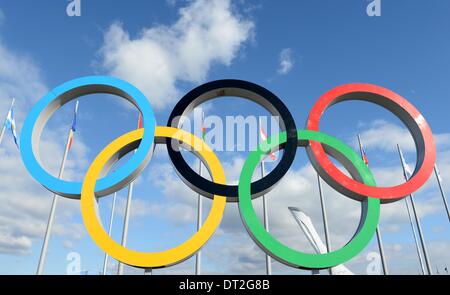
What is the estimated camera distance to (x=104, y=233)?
7992mm

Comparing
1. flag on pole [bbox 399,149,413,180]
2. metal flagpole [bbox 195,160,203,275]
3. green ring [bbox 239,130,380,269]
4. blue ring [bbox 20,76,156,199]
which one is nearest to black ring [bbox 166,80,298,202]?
green ring [bbox 239,130,380,269]

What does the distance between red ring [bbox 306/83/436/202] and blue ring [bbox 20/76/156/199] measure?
4.56 meters

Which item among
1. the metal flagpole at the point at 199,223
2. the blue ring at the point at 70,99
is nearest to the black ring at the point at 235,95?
the blue ring at the point at 70,99

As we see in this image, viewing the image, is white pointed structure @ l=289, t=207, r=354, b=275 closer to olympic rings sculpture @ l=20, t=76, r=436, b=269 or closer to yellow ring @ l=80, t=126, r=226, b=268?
olympic rings sculpture @ l=20, t=76, r=436, b=269

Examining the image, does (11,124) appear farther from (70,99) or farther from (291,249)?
(291,249)

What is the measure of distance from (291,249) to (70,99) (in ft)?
25.1

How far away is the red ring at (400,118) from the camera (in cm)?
877

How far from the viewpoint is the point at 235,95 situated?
33.3 ft

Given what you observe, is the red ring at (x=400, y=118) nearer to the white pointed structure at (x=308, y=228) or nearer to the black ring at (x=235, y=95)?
the black ring at (x=235, y=95)

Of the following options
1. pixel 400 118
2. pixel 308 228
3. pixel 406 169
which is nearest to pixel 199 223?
pixel 308 228

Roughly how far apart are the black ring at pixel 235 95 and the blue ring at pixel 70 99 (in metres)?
0.69
